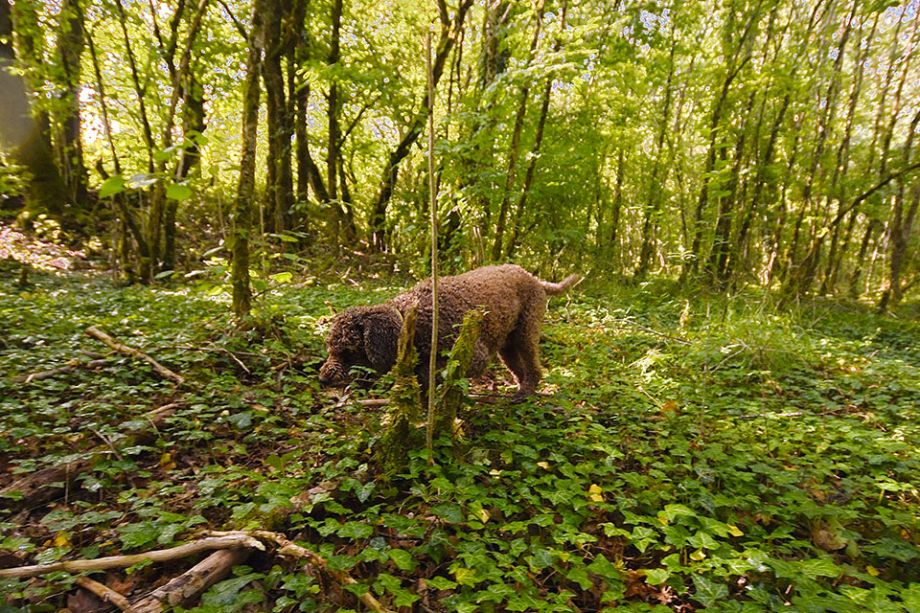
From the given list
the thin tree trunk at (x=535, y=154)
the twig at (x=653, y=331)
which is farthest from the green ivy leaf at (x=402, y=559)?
the thin tree trunk at (x=535, y=154)

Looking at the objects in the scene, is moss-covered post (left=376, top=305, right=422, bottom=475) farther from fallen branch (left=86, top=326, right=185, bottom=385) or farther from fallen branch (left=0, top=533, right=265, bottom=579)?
fallen branch (left=86, top=326, right=185, bottom=385)

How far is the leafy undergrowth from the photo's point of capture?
5.87 ft

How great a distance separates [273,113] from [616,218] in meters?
7.94

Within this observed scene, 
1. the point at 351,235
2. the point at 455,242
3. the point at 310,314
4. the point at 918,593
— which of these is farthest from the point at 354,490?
the point at 351,235

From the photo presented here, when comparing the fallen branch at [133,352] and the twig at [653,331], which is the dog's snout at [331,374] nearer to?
the fallen branch at [133,352]

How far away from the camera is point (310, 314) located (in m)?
5.65

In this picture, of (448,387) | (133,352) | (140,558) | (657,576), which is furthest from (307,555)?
(133,352)

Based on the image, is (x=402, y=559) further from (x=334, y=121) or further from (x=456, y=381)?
(x=334, y=121)

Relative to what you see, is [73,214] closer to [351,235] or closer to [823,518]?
[351,235]

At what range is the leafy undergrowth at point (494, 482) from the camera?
5.87 ft

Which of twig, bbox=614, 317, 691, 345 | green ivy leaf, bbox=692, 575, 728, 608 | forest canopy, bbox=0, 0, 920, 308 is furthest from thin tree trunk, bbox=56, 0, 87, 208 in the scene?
twig, bbox=614, 317, 691, 345

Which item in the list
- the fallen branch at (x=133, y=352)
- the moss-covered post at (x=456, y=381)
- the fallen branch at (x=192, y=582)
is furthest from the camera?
the fallen branch at (x=133, y=352)

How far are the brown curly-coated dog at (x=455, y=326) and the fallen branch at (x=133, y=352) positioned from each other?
1.10m

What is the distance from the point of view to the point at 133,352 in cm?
359
